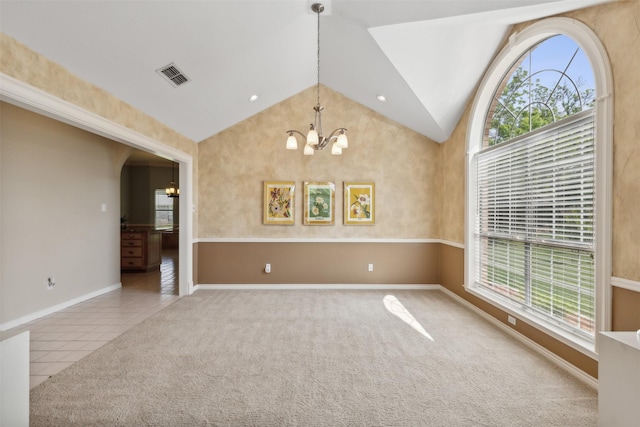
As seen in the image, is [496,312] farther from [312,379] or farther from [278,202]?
[278,202]

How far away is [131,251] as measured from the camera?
7.01 metres

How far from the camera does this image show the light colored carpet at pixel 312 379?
214 centimetres

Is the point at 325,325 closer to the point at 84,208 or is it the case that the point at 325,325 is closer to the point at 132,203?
the point at 84,208

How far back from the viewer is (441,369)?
2770 millimetres

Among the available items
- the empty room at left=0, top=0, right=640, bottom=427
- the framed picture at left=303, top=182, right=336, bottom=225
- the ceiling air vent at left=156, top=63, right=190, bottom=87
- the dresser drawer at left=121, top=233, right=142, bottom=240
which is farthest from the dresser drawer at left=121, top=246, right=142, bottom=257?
the ceiling air vent at left=156, top=63, right=190, bottom=87

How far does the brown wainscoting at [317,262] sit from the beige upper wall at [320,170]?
20 cm

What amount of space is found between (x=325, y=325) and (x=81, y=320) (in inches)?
120

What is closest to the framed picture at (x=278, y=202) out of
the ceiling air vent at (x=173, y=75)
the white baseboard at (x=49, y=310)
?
the ceiling air vent at (x=173, y=75)

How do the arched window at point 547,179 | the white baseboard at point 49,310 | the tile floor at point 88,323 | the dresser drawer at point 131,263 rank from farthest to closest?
the dresser drawer at point 131,263
the white baseboard at point 49,310
the tile floor at point 88,323
the arched window at point 547,179

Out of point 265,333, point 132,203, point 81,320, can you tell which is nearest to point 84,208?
point 81,320

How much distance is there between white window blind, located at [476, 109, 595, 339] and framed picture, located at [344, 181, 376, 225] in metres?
1.91

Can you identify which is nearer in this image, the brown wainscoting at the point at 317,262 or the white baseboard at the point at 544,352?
the white baseboard at the point at 544,352

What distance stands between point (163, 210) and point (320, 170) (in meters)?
7.61

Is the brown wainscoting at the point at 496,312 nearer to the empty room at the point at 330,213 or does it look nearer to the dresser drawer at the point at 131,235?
the empty room at the point at 330,213
